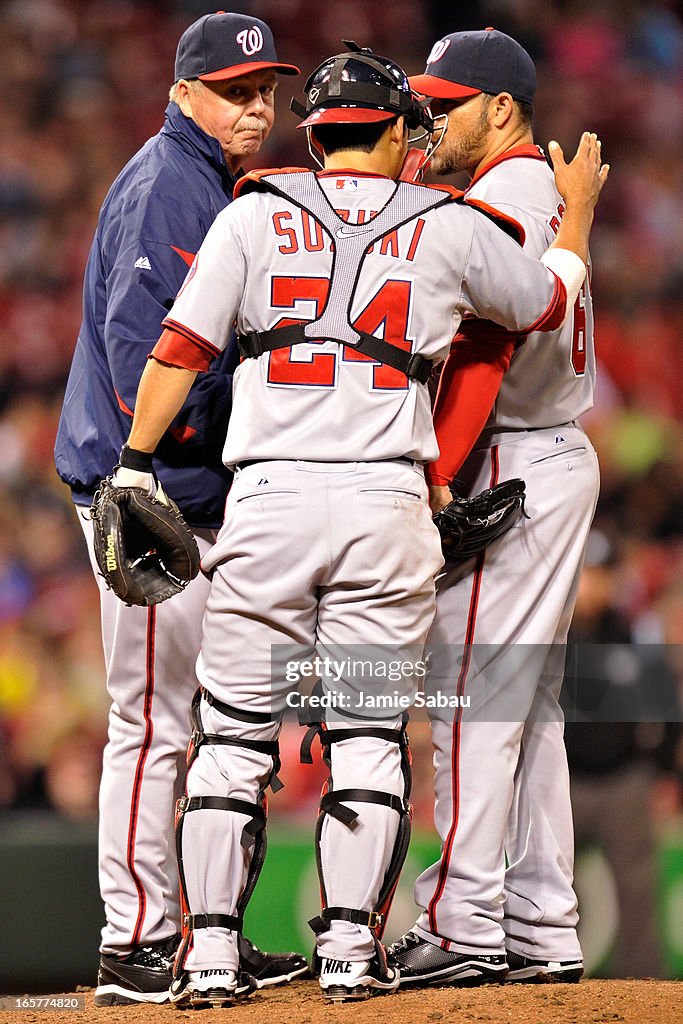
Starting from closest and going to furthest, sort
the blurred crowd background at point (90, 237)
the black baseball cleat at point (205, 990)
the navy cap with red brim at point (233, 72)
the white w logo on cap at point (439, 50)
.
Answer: the black baseball cleat at point (205, 990) < the navy cap with red brim at point (233, 72) < the white w logo on cap at point (439, 50) < the blurred crowd background at point (90, 237)

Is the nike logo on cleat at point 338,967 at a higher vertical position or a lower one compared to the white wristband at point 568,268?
lower

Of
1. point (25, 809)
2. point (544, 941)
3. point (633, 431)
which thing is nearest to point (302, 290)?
point (544, 941)

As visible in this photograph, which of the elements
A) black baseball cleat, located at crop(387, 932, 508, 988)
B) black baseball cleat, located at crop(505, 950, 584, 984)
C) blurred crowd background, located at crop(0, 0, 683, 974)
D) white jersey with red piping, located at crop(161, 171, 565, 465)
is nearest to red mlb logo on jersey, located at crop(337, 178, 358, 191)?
white jersey with red piping, located at crop(161, 171, 565, 465)

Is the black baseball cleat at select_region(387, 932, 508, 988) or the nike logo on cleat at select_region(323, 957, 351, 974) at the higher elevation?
the nike logo on cleat at select_region(323, 957, 351, 974)

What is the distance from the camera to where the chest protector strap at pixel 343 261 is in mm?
2480

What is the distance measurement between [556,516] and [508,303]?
586mm

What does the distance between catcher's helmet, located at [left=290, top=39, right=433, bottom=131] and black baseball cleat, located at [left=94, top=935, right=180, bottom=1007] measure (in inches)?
72.6

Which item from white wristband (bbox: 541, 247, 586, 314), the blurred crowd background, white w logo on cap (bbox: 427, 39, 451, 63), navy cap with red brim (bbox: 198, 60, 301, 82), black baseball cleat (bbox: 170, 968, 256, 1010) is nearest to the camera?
black baseball cleat (bbox: 170, 968, 256, 1010)

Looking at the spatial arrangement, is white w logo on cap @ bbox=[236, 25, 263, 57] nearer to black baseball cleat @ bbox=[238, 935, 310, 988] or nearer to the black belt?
the black belt

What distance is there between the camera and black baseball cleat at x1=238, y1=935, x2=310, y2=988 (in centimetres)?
275

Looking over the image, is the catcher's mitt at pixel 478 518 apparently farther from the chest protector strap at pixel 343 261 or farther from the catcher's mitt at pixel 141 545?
the catcher's mitt at pixel 141 545

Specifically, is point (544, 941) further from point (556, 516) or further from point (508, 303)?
point (508, 303)

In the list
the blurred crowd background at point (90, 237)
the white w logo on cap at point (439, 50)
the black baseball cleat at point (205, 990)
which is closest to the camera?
the black baseball cleat at point (205, 990)

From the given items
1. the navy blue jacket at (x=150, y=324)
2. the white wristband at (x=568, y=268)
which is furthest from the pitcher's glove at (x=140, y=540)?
the white wristband at (x=568, y=268)
